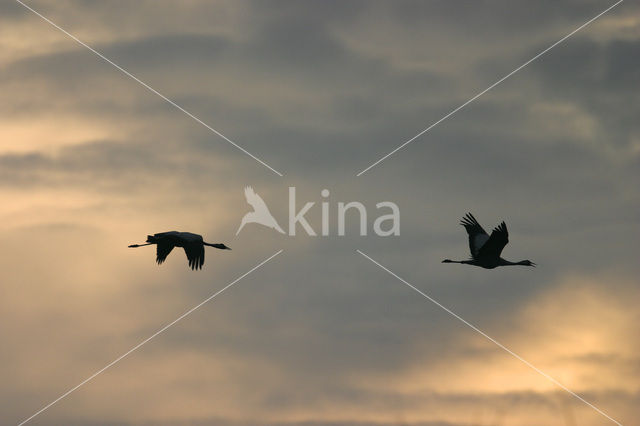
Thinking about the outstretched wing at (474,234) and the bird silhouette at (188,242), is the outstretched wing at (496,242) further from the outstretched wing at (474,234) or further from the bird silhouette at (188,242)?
the bird silhouette at (188,242)

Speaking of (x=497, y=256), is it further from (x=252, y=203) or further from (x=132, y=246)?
(x=132, y=246)

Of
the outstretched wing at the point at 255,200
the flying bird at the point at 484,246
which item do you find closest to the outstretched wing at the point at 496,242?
the flying bird at the point at 484,246

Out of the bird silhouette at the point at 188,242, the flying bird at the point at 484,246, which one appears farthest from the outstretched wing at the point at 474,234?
the bird silhouette at the point at 188,242

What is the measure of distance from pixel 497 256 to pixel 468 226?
8.21 ft

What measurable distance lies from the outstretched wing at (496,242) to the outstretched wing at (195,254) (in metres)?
12.6

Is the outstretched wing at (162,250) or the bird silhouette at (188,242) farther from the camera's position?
the outstretched wing at (162,250)

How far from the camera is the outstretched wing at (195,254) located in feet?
166

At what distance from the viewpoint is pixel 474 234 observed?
57.7 metres

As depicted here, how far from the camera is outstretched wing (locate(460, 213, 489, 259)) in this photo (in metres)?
57.5

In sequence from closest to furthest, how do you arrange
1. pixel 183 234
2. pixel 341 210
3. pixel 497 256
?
pixel 183 234, pixel 497 256, pixel 341 210

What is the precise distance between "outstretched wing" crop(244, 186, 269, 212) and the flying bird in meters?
9.38

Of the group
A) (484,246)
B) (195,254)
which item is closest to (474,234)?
(484,246)

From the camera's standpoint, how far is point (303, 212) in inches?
3017

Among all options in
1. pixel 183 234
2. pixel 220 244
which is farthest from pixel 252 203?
pixel 183 234
